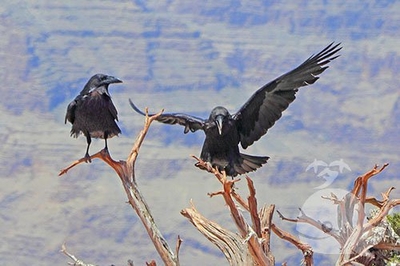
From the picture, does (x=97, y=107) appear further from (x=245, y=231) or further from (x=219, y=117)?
(x=245, y=231)

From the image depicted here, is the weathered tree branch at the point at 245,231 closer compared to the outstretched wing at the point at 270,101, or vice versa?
the weathered tree branch at the point at 245,231

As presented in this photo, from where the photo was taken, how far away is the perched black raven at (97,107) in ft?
46.6

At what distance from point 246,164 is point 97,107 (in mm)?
3305

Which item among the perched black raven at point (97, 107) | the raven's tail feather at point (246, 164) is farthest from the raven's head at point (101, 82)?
the raven's tail feather at point (246, 164)

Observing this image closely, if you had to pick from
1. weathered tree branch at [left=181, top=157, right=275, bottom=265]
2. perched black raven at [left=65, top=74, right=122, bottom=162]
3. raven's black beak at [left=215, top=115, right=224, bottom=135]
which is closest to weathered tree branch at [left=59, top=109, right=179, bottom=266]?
weathered tree branch at [left=181, top=157, right=275, bottom=265]

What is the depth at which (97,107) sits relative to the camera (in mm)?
14219

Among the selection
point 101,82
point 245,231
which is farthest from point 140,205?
point 101,82

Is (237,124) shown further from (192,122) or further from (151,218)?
→ (151,218)

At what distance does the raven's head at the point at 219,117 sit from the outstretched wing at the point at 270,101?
50 cm

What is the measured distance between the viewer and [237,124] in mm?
16781

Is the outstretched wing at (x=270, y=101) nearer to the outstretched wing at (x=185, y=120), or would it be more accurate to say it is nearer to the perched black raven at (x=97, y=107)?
the outstretched wing at (x=185, y=120)

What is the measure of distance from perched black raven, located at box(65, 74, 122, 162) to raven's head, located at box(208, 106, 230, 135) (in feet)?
7.06

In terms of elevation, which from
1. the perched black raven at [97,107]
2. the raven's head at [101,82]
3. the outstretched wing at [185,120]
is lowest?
the outstretched wing at [185,120]

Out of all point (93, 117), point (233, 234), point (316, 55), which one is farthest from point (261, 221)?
point (316, 55)
